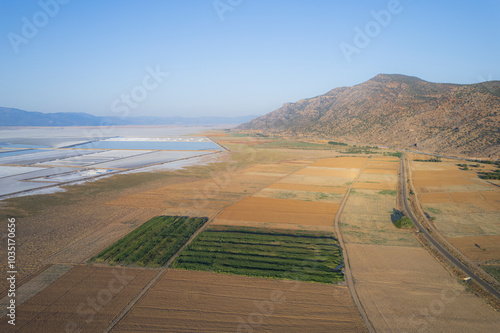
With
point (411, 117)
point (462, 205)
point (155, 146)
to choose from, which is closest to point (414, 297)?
point (462, 205)

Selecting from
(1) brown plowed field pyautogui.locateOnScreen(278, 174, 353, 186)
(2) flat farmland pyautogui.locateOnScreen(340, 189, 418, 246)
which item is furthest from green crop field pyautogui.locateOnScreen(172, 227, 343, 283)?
(1) brown plowed field pyautogui.locateOnScreen(278, 174, 353, 186)

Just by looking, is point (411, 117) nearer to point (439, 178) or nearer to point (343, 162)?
point (343, 162)

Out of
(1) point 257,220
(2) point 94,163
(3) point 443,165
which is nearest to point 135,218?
(1) point 257,220

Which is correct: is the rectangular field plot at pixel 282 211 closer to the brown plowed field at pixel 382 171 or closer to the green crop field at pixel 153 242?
the green crop field at pixel 153 242

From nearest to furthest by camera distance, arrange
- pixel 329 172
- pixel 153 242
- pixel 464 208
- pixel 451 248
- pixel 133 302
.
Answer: pixel 133 302
pixel 451 248
pixel 153 242
pixel 464 208
pixel 329 172

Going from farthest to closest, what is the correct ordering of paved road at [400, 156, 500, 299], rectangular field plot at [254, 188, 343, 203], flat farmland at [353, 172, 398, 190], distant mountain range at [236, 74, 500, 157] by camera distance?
distant mountain range at [236, 74, 500, 157], flat farmland at [353, 172, 398, 190], rectangular field plot at [254, 188, 343, 203], paved road at [400, 156, 500, 299]

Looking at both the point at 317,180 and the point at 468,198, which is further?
the point at 317,180

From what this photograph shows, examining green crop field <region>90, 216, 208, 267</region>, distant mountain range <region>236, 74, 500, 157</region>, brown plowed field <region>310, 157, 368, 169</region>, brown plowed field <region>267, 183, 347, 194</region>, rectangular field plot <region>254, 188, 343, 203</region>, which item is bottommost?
green crop field <region>90, 216, 208, 267</region>

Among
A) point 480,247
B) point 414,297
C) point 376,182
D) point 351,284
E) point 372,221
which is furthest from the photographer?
point 376,182

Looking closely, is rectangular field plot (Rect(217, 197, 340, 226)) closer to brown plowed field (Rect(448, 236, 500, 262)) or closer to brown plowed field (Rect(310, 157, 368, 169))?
brown plowed field (Rect(448, 236, 500, 262))
